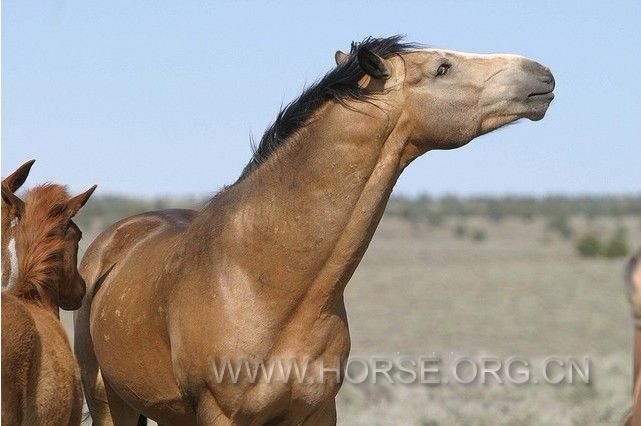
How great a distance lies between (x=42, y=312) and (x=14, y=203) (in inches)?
21.6

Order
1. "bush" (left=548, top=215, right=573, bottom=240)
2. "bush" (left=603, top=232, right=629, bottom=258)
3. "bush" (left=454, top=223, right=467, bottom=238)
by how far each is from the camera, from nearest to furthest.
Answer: "bush" (left=603, top=232, right=629, bottom=258)
"bush" (left=548, top=215, right=573, bottom=240)
"bush" (left=454, top=223, right=467, bottom=238)

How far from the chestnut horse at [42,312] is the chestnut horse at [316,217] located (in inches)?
21.9

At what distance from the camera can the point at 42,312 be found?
5.12m

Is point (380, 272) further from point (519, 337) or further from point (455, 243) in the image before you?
point (455, 243)

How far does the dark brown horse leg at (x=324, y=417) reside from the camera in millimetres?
5105

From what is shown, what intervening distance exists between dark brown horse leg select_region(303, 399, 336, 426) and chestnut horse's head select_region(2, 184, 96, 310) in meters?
1.41

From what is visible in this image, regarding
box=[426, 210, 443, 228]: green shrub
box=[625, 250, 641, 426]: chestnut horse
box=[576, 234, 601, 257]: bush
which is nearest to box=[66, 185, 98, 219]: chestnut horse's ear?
box=[625, 250, 641, 426]: chestnut horse

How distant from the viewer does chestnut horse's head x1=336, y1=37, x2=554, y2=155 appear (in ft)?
15.8

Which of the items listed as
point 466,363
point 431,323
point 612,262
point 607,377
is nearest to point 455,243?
point 612,262

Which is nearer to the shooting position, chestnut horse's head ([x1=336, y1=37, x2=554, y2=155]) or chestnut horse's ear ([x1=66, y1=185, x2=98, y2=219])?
chestnut horse's head ([x1=336, y1=37, x2=554, y2=155])

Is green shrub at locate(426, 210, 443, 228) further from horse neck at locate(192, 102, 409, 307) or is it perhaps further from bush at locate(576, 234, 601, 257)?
horse neck at locate(192, 102, 409, 307)

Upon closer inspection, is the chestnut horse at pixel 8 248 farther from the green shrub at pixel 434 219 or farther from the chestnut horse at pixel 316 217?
the green shrub at pixel 434 219

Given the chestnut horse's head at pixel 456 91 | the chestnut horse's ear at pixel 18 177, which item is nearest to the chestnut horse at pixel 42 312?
the chestnut horse's ear at pixel 18 177

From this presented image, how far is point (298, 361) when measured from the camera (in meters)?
4.82
